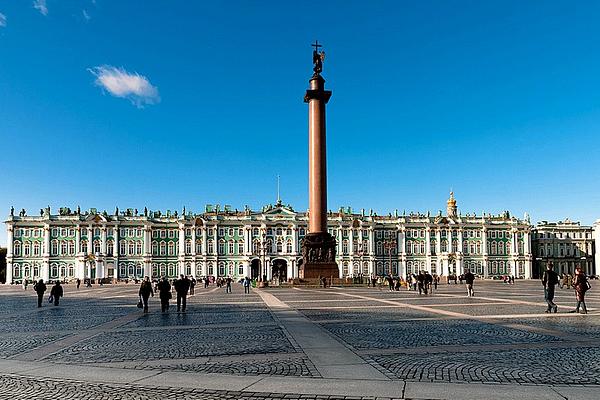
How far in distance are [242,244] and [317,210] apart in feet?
185

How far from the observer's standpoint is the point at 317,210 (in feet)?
165

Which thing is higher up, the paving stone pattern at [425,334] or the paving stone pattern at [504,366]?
the paving stone pattern at [504,366]

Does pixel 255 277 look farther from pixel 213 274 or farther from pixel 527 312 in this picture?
pixel 527 312

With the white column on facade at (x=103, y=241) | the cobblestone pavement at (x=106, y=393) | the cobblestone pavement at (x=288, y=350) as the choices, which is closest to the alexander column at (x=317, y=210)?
the cobblestone pavement at (x=288, y=350)

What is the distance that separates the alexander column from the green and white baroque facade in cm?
4946

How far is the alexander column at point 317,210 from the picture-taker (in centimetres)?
5012

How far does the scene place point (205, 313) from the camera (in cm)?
2152

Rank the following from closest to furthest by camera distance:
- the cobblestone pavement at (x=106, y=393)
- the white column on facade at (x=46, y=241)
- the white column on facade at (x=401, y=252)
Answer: the cobblestone pavement at (x=106, y=393) < the white column on facade at (x=46, y=241) < the white column on facade at (x=401, y=252)

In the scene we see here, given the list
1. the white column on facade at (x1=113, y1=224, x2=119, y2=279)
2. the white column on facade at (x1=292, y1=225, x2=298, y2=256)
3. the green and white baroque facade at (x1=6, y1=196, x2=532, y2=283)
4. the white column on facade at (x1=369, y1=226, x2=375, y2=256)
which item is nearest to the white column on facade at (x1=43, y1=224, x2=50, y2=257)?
the green and white baroque facade at (x1=6, y1=196, x2=532, y2=283)

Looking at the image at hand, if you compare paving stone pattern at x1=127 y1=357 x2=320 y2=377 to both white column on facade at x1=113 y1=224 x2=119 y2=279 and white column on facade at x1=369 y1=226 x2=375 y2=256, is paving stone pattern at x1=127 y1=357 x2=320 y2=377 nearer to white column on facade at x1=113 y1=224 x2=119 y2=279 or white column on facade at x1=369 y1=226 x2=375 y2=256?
white column on facade at x1=113 y1=224 x2=119 y2=279

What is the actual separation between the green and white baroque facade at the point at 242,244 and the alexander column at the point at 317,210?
4946 cm

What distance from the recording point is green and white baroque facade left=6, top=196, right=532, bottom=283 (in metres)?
101

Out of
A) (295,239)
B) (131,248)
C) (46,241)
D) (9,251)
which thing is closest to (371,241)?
(295,239)

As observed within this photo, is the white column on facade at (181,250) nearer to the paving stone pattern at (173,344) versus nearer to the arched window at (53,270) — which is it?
the arched window at (53,270)
